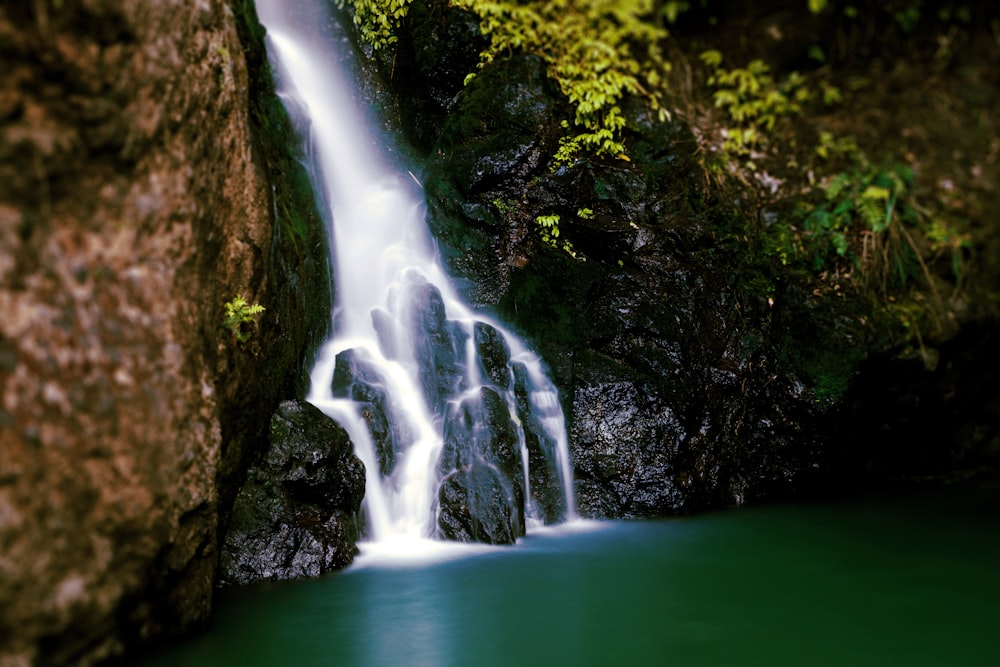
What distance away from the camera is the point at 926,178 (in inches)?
249

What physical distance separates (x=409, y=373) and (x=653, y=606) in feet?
11.8

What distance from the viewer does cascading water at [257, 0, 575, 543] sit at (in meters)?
6.49

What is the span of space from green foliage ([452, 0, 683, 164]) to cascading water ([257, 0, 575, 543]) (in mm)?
2309

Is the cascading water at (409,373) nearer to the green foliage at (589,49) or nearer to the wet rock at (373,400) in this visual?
the wet rock at (373,400)

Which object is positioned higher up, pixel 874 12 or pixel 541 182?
pixel 874 12

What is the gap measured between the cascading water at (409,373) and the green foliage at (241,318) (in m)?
1.60

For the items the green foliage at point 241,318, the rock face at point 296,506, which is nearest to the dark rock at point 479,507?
the rock face at point 296,506

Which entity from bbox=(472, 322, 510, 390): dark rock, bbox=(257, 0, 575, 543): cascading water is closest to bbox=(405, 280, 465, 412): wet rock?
bbox=(257, 0, 575, 543): cascading water

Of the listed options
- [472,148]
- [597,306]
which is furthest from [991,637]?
[472,148]

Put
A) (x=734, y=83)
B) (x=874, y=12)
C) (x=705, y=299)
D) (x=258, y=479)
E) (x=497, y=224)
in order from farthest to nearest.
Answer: (x=497, y=224) → (x=705, y=299) → (x=734, y=83) → (x=874, y=12) → (x=258, y=479)

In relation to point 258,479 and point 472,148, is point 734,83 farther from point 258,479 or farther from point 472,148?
point 258,479

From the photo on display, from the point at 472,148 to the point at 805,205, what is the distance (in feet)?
12.9

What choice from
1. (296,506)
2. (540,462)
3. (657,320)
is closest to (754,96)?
(657,320)

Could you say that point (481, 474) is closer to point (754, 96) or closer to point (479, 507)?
point (479, 507)
